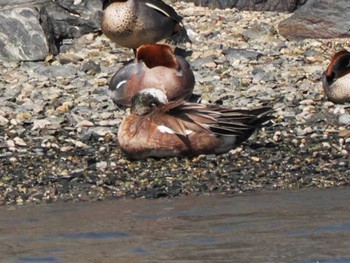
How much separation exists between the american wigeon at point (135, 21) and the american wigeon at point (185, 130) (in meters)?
3.01

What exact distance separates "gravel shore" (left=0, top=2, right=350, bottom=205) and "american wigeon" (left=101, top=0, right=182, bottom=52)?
0.33m

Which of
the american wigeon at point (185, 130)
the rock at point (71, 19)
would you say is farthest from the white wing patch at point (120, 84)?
the rock at point (71, 19)

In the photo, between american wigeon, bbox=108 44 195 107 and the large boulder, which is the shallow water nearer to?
american wigeon, bbox=108 44 195 107

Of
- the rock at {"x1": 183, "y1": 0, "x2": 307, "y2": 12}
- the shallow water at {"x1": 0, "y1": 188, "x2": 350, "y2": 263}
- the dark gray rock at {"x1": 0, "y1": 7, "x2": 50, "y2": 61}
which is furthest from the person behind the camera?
the rock at {"x1": 183, "y1": 0, "x2": 307, "y2": 12}

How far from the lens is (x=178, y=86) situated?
10.8 meters

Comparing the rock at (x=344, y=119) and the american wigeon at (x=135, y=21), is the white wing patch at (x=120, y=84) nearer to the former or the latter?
the american wigeon at (x=135, y=21)

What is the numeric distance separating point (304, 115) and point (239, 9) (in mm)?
4429

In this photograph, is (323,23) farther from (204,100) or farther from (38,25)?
(38,25)

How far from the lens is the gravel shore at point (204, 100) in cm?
870

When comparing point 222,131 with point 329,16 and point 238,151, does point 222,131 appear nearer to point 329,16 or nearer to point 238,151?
point 238,151

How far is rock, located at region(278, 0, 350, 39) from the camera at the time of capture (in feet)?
43.3

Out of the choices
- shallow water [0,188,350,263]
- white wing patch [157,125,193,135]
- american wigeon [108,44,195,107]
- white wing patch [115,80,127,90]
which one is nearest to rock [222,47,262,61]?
american wigeon [108,44,195,107]

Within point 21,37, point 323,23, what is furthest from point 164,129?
point 323,23

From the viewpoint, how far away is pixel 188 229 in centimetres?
701
